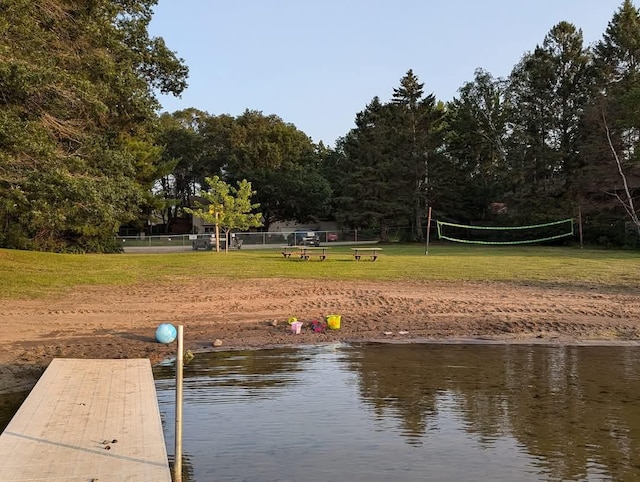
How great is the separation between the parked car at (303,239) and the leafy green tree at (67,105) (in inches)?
770

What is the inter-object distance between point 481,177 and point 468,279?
35.5 meters

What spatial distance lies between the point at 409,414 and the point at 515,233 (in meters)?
Result: 38.7

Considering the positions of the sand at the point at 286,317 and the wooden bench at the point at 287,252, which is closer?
the sand at the point at 286,317

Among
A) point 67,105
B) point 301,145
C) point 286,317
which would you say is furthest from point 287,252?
point 301,145

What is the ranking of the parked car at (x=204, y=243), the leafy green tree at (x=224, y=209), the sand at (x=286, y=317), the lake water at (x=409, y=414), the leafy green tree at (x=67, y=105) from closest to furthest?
1. the lake water at (x=409, y=414)
2. the sand at (x=286, y=317)
3. the leafy green tree at (x=67, y=105)
4. the leafy green tree at (x=224, y=209)
5. the parked car at (x=204, y=243)

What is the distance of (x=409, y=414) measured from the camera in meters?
6.15

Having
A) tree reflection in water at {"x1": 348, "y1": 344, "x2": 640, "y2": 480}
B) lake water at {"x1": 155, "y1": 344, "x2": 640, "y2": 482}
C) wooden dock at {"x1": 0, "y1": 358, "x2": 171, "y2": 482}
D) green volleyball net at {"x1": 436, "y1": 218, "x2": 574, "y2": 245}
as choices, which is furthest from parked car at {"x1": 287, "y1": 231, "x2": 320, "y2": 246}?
wooden dock at {"x1": 0, "y1": 358, "x2": 171, "y2": 482}

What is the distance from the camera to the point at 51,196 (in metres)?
14.5

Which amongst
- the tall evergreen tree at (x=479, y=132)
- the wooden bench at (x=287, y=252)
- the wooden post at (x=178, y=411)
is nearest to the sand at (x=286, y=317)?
the wooden post at (x=178, y=411)

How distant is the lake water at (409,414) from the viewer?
480 cm

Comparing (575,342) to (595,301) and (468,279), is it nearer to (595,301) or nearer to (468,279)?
(595,301)

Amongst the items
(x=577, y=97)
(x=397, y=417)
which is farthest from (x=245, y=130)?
(x=397, y=417)

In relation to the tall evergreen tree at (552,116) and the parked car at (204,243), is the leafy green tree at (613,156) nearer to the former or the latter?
the tall evergreen tree at (552,116)

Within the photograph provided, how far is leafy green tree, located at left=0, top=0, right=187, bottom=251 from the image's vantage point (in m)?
13.4
